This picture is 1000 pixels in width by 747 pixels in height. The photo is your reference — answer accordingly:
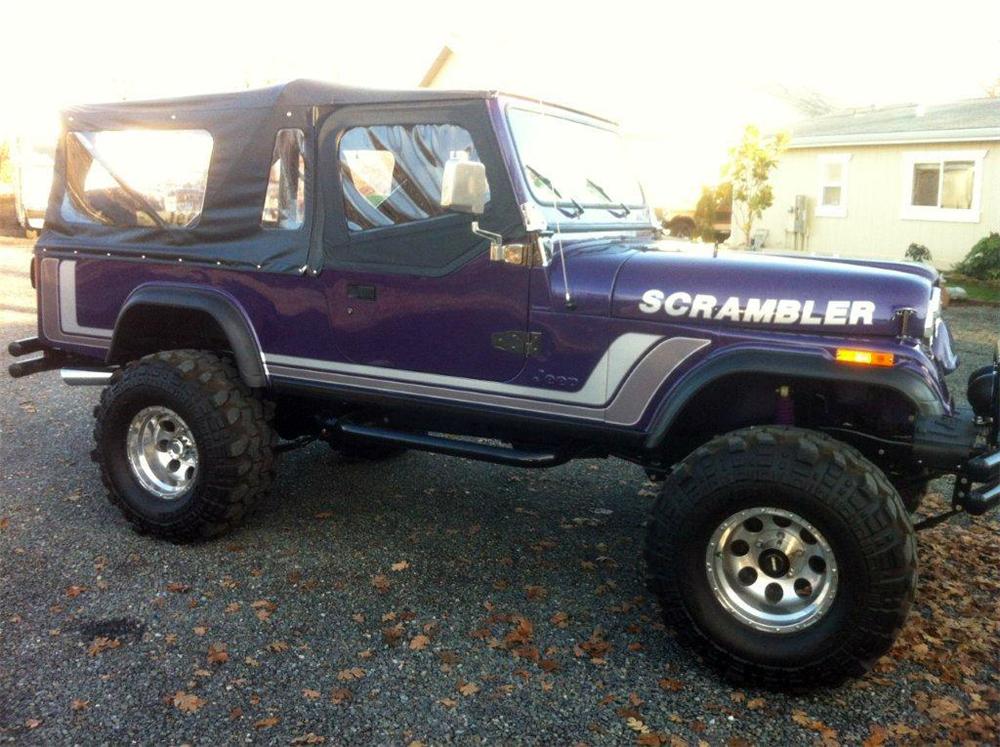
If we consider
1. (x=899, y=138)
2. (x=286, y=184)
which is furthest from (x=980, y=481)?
(x=899, y=138)

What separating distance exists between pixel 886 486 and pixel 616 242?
1.74 m

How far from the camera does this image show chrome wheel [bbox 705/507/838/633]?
11.8 feet

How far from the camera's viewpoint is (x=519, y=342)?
417 centimetres

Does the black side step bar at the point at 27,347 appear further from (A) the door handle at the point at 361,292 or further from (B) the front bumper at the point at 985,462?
(B) the front bumper at the point at 985,462

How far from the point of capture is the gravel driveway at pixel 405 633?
134 inches

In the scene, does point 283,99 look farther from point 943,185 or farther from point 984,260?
point 943,185

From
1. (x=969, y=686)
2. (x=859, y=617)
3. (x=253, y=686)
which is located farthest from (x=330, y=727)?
(x=969, y=686)

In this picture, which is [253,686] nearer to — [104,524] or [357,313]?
[357,313]

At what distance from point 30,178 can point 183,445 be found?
71.4 ft

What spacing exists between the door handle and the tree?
1832cm

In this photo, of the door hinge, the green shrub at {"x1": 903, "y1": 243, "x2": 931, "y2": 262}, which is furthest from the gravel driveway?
the green shrub at {"x1": 903, "y1": 243, "x2": 931, "y2": 262}

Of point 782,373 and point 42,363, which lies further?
point 42,363

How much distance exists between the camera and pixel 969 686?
3.65 m

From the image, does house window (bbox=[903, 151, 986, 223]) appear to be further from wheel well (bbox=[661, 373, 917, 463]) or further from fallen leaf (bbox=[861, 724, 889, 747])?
fallen leaf (bbox=[861, 724, 889, 747])
